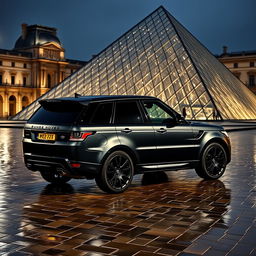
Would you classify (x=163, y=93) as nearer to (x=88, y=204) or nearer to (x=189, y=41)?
(x=189, y=41)

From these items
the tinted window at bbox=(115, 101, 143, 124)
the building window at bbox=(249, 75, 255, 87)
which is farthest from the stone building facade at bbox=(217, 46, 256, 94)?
the tinted window at bbox=(115, 101, 143, 124)

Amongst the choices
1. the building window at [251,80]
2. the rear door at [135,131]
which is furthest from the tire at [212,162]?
the building window at [251,80]

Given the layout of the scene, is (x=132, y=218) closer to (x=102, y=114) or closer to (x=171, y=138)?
(x=102, y=114)

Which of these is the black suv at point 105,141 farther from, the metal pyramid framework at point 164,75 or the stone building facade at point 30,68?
the stone building facade at point 30,68

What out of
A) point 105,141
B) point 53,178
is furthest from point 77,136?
point 53,178

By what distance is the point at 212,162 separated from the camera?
9.59 m

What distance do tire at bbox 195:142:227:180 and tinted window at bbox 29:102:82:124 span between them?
2.84 m

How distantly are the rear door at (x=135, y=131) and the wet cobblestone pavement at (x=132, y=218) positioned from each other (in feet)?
2.08

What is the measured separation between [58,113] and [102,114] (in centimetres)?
72

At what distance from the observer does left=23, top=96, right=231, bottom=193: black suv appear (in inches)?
300

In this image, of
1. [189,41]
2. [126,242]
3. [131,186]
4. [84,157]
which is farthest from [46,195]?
[189,41]

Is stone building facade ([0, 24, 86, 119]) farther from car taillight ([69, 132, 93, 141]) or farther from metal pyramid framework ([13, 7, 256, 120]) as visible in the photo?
car taillight ([69, 132, 93, 141])

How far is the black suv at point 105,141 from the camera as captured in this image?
25.0 ft

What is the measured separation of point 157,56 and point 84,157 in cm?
3168
